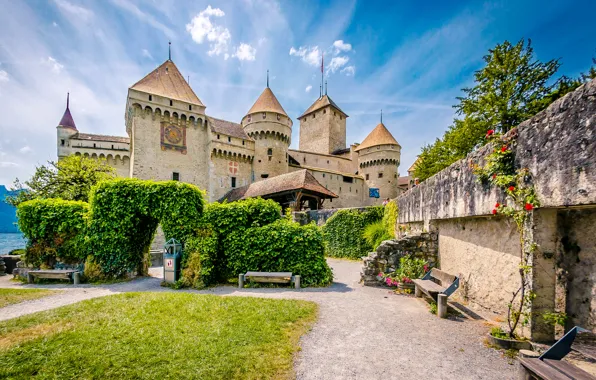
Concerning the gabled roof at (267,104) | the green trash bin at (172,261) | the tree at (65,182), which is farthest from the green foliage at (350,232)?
the gabled roof at (267,104)

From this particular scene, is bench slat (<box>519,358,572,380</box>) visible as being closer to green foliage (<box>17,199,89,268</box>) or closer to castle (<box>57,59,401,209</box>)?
green foliage (<box>17,199,89,268</box>)

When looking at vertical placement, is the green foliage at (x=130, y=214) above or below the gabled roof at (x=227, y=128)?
below

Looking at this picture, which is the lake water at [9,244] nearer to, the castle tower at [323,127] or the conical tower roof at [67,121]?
the conical tower roof at [67,121]

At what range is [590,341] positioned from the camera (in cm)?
286

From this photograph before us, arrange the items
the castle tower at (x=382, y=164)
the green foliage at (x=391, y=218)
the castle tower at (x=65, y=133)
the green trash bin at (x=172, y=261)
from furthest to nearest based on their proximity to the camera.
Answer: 1. the castle tower at (x=382, y=164)
2. the castle tower at (x=65, y=133)
3. the green foliage at (x=391, y=218)
4. the green trash bin at (x=172, y=261)

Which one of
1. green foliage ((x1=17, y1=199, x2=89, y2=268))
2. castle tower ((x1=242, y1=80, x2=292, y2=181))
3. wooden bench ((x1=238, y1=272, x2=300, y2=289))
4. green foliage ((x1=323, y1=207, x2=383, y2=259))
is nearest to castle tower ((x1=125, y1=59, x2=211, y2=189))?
castle tower ((x1=242, y1=80, x2=292, y2=181))

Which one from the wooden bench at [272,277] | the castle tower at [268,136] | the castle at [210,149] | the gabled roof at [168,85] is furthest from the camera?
the castle tower at [268,136]

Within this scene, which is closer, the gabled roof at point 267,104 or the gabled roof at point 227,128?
the gabled roof at point 227,128

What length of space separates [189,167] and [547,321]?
2882 centimetres

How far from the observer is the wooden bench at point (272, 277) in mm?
7258

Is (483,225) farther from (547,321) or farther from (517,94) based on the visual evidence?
(517,94)

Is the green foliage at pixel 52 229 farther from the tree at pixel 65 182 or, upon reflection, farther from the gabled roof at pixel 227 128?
the gabled roof at pixel 227 128

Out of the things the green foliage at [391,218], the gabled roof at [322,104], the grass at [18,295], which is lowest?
the grass at [18,295]

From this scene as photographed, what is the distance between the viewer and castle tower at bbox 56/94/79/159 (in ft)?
89.0
